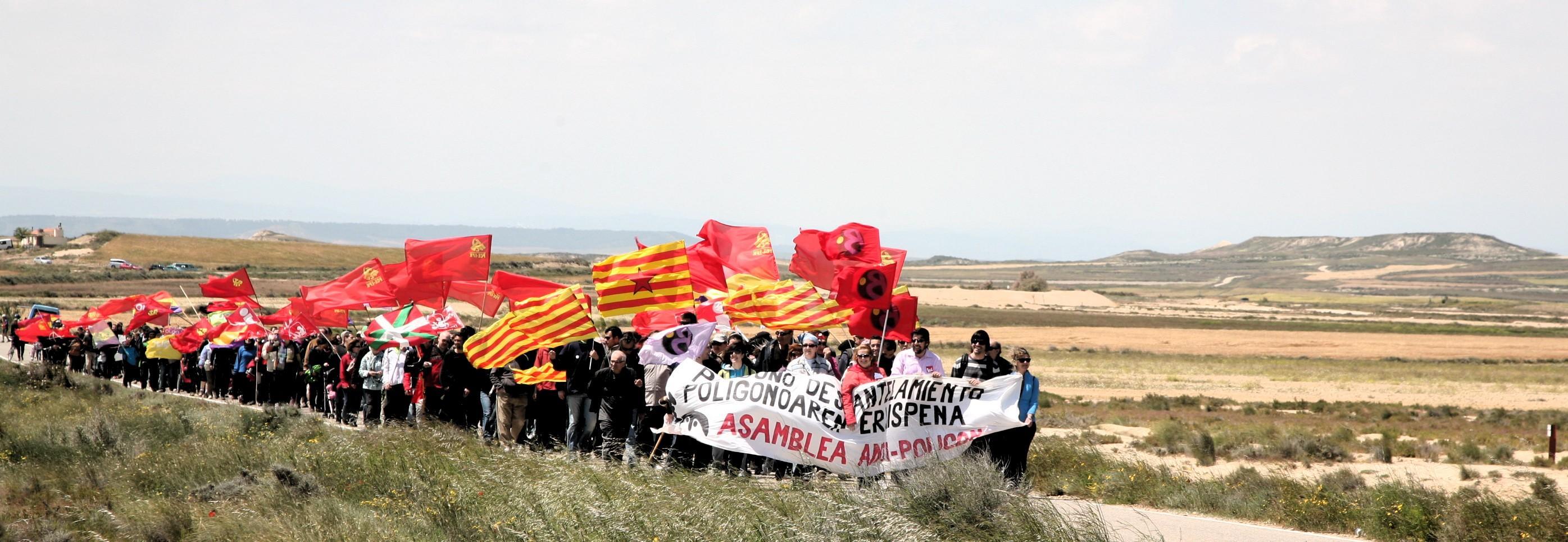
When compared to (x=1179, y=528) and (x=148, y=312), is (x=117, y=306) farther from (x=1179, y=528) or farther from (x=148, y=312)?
(x=1179, y=528)

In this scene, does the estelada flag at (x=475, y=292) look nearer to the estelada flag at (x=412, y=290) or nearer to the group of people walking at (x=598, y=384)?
the estelada flag at (x=412, y=290)

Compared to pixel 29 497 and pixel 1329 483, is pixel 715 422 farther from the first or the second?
pixel 29 497

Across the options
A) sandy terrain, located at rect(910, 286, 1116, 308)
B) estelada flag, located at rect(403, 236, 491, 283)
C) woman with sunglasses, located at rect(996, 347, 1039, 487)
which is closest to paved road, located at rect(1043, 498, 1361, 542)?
woman with sunglasses, located at rect(996, 347, 1039, 487)

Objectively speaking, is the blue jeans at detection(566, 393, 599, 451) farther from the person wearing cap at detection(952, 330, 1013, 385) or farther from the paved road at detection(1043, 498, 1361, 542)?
the paved road at detection(1043, 498, 1361, 542)

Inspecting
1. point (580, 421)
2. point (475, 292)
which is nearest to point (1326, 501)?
point (580, 421)

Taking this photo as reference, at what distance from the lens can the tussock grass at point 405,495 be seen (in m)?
9.02

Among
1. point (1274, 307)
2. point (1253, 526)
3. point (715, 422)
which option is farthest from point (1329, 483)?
point (1274, 307)

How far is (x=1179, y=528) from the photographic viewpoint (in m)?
11.1

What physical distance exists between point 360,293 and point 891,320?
9554 millimetres

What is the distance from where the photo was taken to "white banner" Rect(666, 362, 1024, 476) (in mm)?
11617

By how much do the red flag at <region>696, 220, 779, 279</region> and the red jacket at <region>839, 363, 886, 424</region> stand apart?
31.6 feet

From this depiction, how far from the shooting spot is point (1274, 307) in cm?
13188

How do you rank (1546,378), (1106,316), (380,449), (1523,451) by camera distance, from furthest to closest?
1. (1106,316)
2. (1546,378)
3. (1523,451)
4. (380,449)

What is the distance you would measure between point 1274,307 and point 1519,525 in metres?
128
